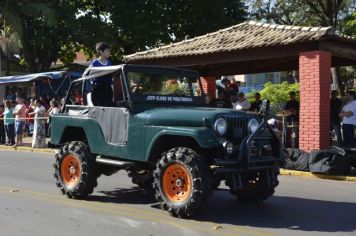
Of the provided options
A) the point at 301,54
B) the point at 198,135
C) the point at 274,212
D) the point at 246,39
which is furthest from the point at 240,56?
the point at 198,135

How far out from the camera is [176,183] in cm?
717

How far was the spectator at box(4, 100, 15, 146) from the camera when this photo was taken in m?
20.3

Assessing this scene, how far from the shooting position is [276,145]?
7605mm

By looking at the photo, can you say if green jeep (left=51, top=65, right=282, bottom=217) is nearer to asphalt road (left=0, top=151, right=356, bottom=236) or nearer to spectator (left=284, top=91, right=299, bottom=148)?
asphalt road (left=0, top=151, right=356, bottom=236)

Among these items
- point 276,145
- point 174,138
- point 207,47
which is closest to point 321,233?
point 276,145

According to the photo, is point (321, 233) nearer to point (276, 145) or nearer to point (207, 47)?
point (276, 145)

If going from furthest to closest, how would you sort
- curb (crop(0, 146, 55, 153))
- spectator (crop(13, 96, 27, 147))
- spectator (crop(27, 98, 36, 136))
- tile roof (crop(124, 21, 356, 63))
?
spectator (crop(27, 98, 36, 136))
spectator (crop(13, 96, 27, 147))
curb (crop(0, 146, 55, 153))
tile roof (crop(124, 21, 356, 63))

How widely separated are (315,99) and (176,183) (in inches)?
288

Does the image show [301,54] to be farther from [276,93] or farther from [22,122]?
[276,93]

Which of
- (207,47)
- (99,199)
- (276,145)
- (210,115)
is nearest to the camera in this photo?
(210,115)

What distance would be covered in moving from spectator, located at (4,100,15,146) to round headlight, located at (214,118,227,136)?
14.7 metres

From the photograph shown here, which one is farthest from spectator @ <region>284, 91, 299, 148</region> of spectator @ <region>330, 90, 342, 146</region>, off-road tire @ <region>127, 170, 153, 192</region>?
off-road tire @ <region>127, 170, 153, 192</region>

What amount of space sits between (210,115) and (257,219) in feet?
4.92

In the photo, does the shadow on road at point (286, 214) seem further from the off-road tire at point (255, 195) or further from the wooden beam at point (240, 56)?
the wooden beam at point (240, 56)
